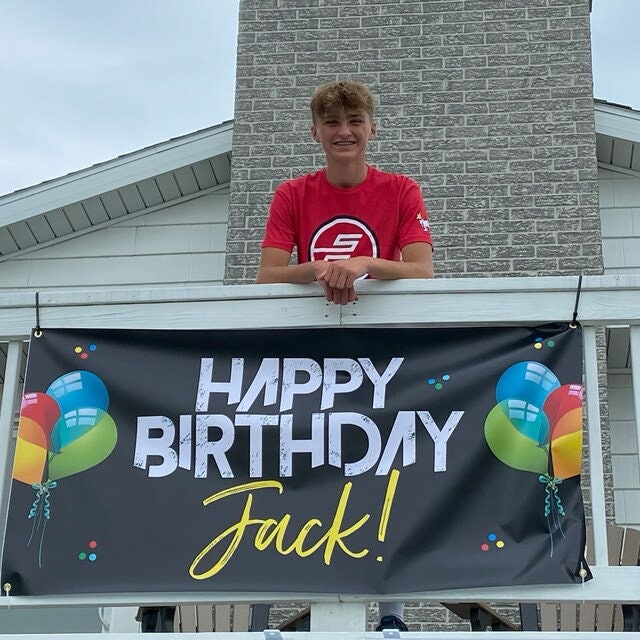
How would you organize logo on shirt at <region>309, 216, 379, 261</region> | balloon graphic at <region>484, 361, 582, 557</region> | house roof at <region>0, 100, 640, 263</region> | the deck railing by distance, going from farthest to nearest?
house roof at <region>0, 100, 640, 263</region> < logo on shirt at <region>309, 216, 379, 261</region> < balloon graphic at <region>484, 361, 582, 557</region> < the deck railing

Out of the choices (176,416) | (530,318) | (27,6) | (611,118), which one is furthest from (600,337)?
(27,6)

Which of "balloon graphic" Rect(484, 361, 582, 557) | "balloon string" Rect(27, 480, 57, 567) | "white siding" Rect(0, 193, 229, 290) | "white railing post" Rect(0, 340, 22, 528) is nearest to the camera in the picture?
"balloon graphic" Rect(484, 361, 582, 557)

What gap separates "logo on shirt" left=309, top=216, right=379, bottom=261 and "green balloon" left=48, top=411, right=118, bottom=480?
963 mm

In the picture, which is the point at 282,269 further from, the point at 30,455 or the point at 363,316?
the point at 30,455

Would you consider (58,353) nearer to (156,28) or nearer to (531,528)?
(531,528)

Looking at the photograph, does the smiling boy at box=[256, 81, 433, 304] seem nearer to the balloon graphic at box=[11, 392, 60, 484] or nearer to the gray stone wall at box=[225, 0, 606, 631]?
the balloon graphic at box=[11, 392, 60, 484]

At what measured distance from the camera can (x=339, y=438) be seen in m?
3.69

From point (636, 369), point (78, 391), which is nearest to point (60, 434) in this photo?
point (78, 391)

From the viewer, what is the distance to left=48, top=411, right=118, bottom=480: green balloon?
3.75m

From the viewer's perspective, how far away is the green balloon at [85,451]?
12.3 ft

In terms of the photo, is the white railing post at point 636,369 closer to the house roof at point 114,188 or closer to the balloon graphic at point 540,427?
the balloon graphic at point 540,427

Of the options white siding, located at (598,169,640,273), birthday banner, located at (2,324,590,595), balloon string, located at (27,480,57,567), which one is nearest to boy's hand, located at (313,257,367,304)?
birthday banner, located at (2,324,590,595)

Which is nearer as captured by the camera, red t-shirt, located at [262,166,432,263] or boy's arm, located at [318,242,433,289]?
boy's arm, located at [318,242,433,289]

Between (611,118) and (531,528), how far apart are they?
5059 millimetres
